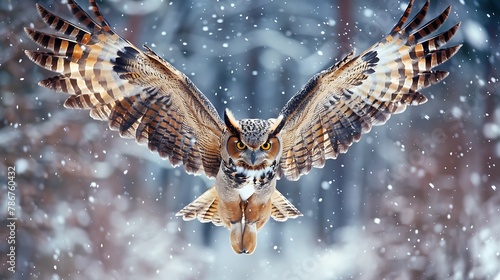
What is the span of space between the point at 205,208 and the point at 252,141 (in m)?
0.30

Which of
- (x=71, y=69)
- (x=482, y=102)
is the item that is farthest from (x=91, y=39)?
(x=482, y=102)

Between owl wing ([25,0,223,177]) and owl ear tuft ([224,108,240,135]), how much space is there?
0.10 metres

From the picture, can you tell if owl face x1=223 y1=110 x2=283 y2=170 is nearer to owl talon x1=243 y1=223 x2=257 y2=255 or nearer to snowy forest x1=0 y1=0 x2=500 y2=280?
owl talon x1=243 y1=223 x2=257 y2=255

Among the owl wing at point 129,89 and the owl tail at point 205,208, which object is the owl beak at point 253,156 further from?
the owl tail at point 205,208


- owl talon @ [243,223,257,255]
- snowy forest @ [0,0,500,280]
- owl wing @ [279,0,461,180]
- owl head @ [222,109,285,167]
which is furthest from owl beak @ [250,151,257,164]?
snowy forest @ [0,0,500,280]

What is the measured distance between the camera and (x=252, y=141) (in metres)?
1.31

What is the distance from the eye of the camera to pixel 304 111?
1435 mm

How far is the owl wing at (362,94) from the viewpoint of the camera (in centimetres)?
142

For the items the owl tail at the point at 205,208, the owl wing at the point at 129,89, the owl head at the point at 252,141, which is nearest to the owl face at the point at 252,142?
the owl head at the point at 252,141

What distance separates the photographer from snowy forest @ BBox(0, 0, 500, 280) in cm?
198

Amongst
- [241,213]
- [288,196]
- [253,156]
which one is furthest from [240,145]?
[288,196]

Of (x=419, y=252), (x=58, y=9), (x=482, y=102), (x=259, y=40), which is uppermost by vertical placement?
(x=58, y=9)

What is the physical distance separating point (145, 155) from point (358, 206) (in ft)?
1.90

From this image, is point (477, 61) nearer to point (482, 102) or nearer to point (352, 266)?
point (482, 102)
